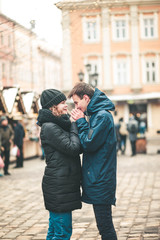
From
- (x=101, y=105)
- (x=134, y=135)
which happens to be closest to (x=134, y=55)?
(x=134, y=135)

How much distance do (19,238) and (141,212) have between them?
218 centimetres

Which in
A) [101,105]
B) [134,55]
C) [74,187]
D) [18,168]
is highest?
[134,55]

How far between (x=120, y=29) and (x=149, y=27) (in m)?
2.40

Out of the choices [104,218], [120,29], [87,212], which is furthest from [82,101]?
[120,29]

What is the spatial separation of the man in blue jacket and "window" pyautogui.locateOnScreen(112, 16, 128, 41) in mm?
34024

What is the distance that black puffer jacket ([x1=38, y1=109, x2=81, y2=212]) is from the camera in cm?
406

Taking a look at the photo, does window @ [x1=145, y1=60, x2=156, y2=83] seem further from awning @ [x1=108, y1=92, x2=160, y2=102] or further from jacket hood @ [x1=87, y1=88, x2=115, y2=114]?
jacket hood @ [x1=87, y1=88, x2=115, y2=114]

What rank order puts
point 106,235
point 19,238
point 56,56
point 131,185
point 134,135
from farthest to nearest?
point 56,56
point 134,135
point 131,185
point 19,238
point 106,235

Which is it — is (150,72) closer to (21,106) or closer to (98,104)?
(21,106)

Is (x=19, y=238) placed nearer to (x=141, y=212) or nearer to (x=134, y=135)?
(x=141, y=212)

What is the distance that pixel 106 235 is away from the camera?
4070mm

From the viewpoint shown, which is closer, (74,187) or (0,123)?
(74,187)

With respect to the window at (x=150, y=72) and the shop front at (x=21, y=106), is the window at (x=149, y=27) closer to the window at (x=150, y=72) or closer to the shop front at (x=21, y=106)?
the window at (x=150, y=72)

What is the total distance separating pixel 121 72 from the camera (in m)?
37.6
